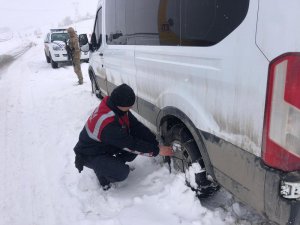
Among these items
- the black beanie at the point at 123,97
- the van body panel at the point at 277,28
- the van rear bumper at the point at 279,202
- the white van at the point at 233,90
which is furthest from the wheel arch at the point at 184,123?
the van body panel at the point at 277,28

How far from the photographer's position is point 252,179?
6.80 ft

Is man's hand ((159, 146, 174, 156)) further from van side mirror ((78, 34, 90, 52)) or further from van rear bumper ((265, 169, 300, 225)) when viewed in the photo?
van side mirror ((78, 34, 90, 52))

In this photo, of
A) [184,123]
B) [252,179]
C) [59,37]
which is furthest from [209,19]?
[59,37]

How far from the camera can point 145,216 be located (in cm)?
299

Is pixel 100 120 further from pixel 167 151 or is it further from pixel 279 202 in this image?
pixel 279 202

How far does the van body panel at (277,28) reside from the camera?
1642mm

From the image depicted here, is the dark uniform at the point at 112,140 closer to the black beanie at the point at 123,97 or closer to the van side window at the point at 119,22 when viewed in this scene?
the black beanie at the point at 123,97

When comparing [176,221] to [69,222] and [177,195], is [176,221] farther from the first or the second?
[69,222]

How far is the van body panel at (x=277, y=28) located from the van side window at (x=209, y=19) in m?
0.18

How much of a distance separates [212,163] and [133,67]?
1.75 m

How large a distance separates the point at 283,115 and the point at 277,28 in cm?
46

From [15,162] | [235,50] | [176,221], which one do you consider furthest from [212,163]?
[15,162]

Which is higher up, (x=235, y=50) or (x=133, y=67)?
(x=235, y=50)

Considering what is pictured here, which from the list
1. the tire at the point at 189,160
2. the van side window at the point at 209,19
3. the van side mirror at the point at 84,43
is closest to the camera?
the van side window at the point at 209,19
